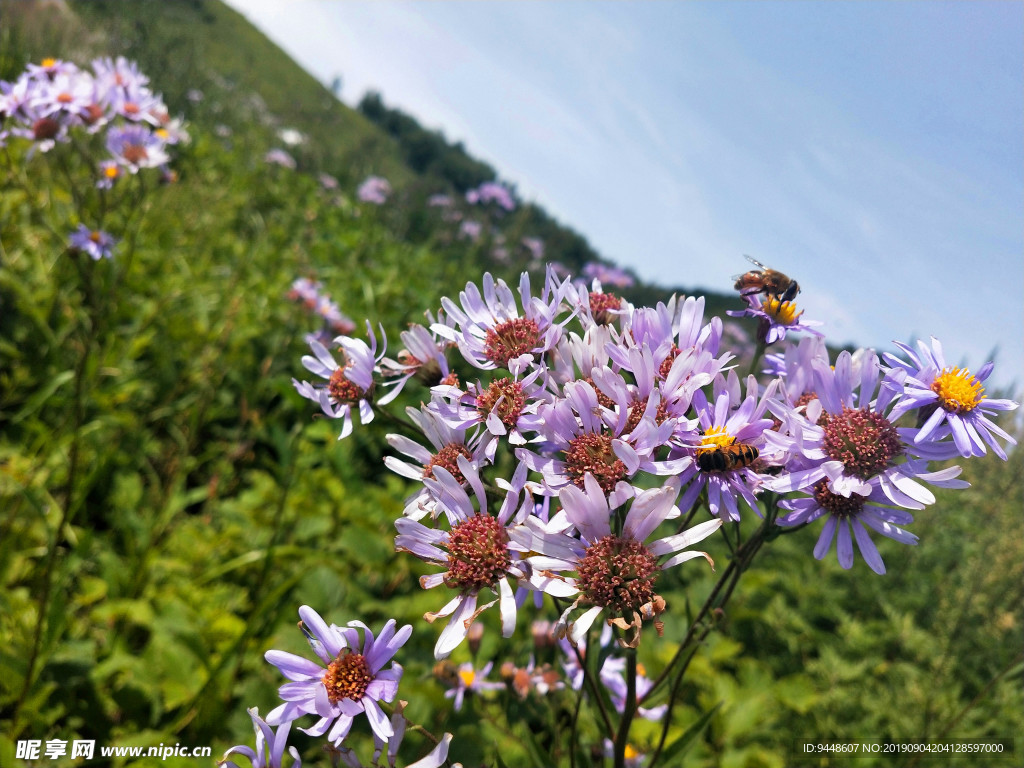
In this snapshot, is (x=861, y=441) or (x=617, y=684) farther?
(x=617, y=684)

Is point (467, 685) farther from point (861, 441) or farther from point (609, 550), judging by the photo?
point (861, 441)

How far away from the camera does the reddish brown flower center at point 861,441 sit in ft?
4.07

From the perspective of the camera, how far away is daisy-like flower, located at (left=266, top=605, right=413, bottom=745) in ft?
3.67

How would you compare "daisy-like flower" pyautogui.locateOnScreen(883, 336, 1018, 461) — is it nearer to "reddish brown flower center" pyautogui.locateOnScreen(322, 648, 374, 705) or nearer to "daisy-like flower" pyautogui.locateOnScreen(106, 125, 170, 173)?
"reddish brown flower center" pyautogui.locateOnScreen(322, 648, 374, 705)

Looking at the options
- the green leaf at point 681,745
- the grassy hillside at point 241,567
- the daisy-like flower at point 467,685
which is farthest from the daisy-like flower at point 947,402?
the daisy-like flower at point 467,685

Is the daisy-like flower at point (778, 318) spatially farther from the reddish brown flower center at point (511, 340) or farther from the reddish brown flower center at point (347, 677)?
the reddish brown flower center at point (347, 677)

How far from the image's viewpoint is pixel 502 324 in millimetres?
1531

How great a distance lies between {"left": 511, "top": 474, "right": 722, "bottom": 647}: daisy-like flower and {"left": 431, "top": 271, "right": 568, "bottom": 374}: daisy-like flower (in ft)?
1.26

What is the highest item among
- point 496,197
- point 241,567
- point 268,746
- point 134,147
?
point 496,197

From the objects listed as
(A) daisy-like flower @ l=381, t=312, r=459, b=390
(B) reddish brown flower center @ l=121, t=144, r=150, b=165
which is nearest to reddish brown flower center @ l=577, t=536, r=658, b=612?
(A) daisy-like flower @ l=381, t=312, r=459, b=390

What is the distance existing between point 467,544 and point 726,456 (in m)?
0.58

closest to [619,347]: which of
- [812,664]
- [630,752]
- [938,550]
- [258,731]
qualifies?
[258,731]

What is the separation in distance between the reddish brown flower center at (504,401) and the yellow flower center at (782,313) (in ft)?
2.98

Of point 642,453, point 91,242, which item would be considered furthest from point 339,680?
point 91,242
